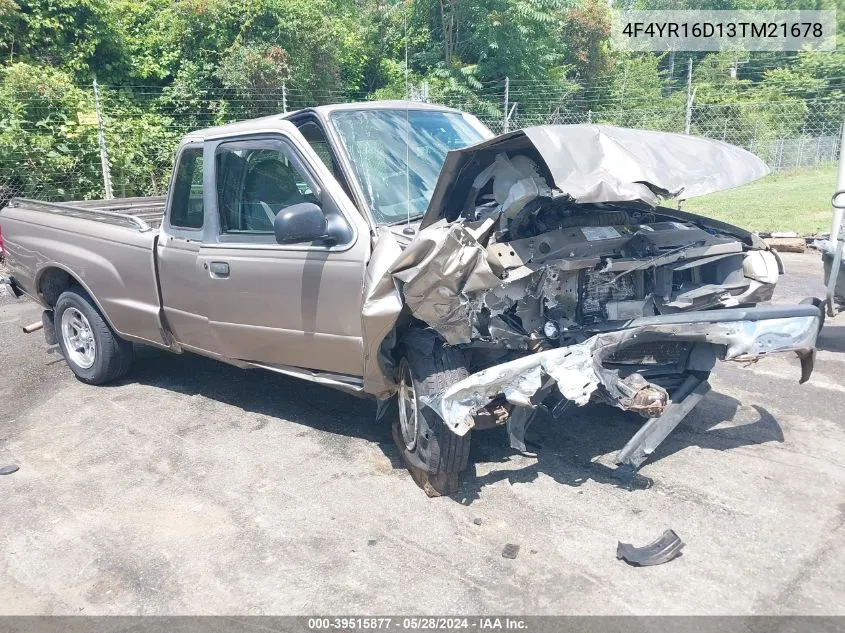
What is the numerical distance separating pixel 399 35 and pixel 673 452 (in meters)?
17.2

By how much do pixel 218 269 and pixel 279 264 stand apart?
22.7 inches

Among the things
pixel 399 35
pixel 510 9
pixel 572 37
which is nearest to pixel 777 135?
pixel 572 37

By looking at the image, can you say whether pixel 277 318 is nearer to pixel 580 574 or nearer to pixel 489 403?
pixel 489 403

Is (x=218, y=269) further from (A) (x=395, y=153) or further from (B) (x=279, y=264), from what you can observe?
(A) (x=395, y=153)

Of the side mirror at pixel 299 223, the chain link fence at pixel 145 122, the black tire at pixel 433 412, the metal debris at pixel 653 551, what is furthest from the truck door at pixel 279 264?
the chain link fence at pixel 145 122

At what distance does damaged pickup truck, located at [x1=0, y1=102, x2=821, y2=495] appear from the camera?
135 inches

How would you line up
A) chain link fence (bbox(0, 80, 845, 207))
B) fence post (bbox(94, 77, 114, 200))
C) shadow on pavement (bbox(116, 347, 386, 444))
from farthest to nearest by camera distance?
fence post (bbox(94, 77, 114, 200))
chain link fence (bbox(0, 80, 845, 207))
shadow on pavement (bbox(116, 347, 386, 444))

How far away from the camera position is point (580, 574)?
10.2 ft

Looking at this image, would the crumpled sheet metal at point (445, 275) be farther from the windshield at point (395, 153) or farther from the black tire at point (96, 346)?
the black tire at point (96, 346)

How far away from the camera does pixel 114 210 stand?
261 inches

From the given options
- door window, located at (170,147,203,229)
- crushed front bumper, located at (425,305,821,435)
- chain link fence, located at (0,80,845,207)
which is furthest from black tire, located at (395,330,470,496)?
chain link fence, located at (0,80,845,207)

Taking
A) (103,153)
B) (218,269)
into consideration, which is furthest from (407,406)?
(103,153)

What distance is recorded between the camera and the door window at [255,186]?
4379 millimetres

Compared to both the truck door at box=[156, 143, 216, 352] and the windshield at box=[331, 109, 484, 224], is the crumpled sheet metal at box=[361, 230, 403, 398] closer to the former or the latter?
the windshield at box=[331, 109, 484, 224]
